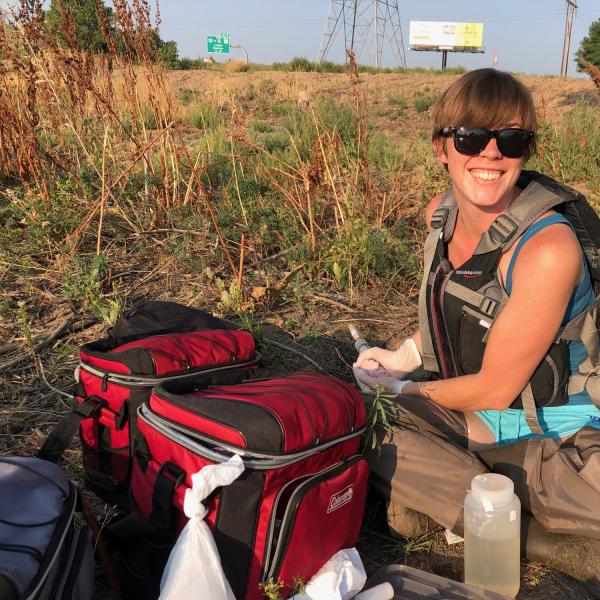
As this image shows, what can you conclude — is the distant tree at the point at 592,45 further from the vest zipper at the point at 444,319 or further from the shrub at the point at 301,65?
the vest zipper at the point at 444,319

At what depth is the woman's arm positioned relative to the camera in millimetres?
1953

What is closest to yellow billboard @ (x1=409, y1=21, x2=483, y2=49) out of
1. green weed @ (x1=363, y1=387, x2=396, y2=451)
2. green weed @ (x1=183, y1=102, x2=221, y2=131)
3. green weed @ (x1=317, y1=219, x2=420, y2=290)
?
green weed @ (x1=183, y1=102, x2=221, y2=131)

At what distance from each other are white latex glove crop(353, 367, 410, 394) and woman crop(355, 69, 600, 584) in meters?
0.11

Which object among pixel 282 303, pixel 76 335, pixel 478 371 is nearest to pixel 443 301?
pixel 478 371

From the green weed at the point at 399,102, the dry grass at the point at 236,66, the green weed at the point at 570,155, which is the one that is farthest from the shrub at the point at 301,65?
the green weed at the point at 570,155

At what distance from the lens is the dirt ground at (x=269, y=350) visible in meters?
2.21

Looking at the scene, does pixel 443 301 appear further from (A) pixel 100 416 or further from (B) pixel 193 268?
(B) pixel 193 268

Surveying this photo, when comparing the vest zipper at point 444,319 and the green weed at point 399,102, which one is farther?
the green weed at point 399,102

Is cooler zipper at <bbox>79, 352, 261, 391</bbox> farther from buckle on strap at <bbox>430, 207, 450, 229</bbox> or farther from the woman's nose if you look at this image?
the woman's nose

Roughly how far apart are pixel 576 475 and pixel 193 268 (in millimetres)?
2561

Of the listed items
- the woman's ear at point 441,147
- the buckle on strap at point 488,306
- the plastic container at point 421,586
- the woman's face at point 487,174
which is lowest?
the plastic container at point 421,586

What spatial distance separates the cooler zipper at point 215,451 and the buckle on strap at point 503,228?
2.73ft

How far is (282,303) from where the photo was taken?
381cm

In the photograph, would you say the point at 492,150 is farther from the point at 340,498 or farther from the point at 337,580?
the point at 337,580
